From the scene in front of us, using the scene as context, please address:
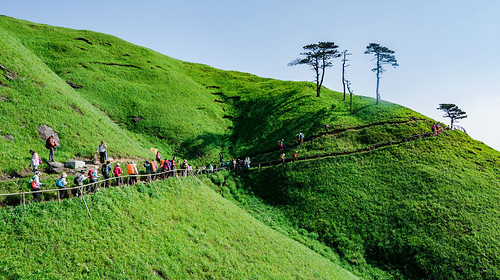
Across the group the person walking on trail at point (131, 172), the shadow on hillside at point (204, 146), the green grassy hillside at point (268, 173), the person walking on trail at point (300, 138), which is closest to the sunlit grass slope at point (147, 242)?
the green grassy hillside at point (268, 173)

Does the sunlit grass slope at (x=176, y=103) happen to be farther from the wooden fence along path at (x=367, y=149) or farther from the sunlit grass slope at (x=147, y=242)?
the sunlit grass slope at (x=147, y=242)

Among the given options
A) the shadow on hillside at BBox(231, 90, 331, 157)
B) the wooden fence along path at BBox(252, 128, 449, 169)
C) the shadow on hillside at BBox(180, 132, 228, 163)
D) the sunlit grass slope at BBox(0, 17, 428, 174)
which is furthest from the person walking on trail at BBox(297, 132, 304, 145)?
the shadow on hillside at BBox(180, 132, 228, 163)

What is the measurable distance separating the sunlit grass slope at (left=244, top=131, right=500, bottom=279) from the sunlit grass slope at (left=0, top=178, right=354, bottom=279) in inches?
267

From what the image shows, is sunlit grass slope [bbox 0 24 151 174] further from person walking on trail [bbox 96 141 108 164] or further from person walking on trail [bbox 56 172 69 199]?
person walking on trail [bbox 56 172 69 199]

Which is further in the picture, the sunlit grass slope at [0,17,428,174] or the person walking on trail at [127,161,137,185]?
the sunlit grass slope at [0,17,428,174]

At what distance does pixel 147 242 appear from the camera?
1841 centimetres

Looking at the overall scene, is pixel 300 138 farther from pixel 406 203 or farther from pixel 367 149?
pixel 406 203

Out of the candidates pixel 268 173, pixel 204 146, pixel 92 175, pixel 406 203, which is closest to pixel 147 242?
pixel 92 175

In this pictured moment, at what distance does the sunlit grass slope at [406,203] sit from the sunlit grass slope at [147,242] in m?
6.77

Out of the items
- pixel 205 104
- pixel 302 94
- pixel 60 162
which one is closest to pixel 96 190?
pixel 60 162

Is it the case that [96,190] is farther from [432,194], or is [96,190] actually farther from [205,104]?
[205,104]

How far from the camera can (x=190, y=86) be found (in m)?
77.7

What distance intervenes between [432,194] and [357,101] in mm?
32127

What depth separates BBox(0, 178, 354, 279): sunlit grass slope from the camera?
14391 millimetres
